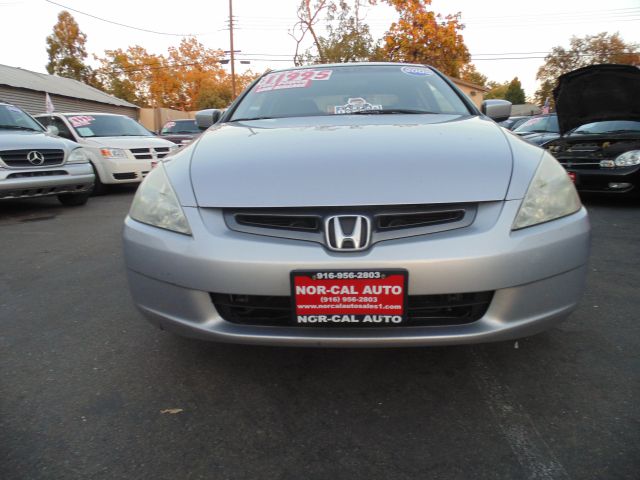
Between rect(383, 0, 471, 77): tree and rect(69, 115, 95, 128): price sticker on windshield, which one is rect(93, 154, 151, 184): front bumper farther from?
rect(383, 0, 471, 77): tree

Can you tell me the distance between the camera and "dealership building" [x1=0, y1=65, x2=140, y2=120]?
18.7 m

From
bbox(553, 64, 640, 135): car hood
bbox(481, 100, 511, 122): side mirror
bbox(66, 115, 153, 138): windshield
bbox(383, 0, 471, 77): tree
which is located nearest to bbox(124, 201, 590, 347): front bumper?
bbox(481, 100, 511, 122): side mirror

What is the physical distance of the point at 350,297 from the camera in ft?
4.75

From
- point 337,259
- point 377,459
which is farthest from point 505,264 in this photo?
point 377,459

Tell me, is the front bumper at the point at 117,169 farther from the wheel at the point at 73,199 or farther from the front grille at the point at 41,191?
the front grille at the point at 41,191

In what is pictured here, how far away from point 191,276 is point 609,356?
1.74 metres

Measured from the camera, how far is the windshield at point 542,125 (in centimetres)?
979

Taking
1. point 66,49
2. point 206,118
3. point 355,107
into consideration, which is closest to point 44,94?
point 206,118

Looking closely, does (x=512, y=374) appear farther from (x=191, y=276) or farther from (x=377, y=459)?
(x=191, y=276)

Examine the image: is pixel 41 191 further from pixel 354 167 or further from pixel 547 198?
pixel 547 198

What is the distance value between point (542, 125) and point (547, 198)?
377 inches

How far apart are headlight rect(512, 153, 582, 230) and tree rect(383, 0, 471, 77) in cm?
2104

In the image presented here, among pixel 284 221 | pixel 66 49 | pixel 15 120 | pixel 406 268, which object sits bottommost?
pixel 406 268

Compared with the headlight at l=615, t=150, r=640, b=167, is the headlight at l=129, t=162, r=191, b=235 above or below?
above
